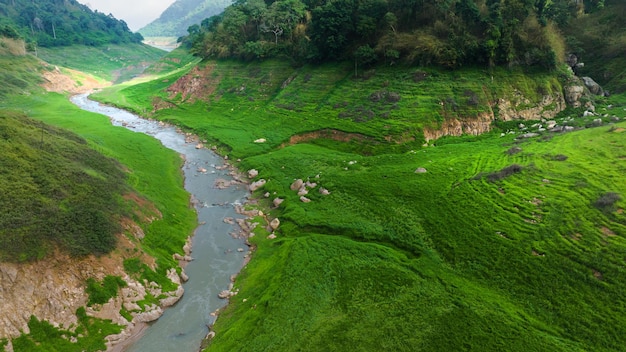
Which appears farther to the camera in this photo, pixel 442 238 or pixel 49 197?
pixel 442 238

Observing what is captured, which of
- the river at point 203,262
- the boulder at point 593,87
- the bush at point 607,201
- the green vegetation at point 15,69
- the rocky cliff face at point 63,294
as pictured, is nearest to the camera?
the rocky cliff face at point 63,294

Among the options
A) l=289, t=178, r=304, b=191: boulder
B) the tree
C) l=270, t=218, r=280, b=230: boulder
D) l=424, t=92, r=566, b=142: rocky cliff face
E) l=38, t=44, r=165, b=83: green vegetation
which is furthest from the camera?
l=38, t=44, r=165, b=83: green vegetation

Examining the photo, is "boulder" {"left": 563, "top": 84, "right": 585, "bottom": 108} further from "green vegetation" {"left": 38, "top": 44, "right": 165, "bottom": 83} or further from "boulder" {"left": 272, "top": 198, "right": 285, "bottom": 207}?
"green vegetation" {"left": 38, "top": 44, "right": 165, "bottom": 83}

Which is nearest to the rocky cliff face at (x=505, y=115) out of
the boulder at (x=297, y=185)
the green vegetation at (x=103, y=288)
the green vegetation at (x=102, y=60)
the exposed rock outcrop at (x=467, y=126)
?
the exposed rock outcrop at (x=467, y=126)

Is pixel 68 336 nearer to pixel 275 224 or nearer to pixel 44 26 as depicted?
pixel 275 224

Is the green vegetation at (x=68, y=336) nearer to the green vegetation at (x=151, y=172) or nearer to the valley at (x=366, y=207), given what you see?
the valley at (x=366, y=207)

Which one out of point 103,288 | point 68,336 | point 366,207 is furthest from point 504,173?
point 68,336

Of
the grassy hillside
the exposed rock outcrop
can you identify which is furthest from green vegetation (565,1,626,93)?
the exposed rock outcrop
